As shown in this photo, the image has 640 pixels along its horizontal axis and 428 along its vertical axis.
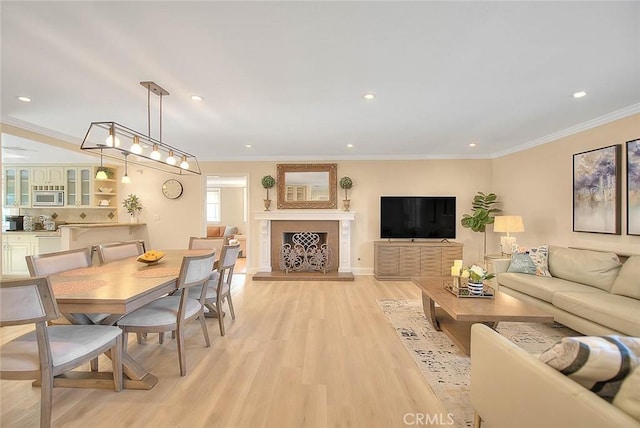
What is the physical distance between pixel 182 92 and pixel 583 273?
477 cm

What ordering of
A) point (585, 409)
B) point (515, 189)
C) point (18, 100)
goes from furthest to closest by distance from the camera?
point (515, 189)
point (18, 100)
point (585, 409)

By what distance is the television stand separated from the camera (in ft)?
17.7

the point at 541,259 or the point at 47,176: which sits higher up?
the point at 47,176

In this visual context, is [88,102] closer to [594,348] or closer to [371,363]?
[371,363]

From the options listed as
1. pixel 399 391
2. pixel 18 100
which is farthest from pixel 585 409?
pixel 18 100

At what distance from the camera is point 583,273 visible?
321 centimetres

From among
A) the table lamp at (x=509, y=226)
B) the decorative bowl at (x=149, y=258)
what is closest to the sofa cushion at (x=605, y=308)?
the table lamp at (x=509, y=226)

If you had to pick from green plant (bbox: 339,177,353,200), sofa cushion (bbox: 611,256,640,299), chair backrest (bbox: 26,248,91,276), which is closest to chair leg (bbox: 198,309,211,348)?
chair backrest (bbox: 26,248,91,276)

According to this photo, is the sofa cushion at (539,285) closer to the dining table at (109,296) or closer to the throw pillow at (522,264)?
the throw pillow at (522,264)

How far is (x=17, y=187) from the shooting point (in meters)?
6.06

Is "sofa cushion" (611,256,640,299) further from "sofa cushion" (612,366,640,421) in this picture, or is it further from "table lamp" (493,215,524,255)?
"sofa cushion" (612,366,640,421)

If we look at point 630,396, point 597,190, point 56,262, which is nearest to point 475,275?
point 630,396

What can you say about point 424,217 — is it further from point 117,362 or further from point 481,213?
point 117,362

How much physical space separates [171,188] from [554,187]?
23.1ft
